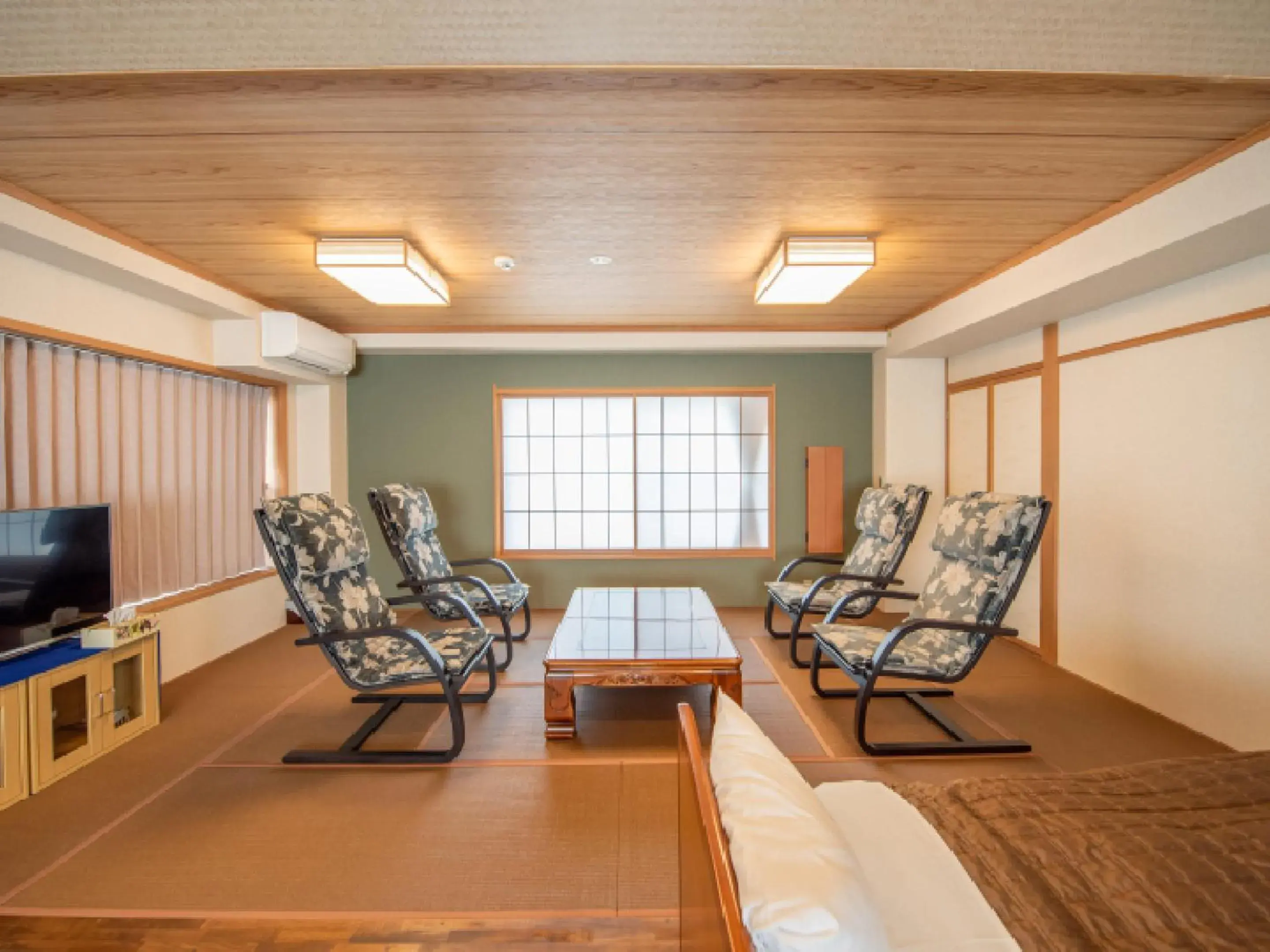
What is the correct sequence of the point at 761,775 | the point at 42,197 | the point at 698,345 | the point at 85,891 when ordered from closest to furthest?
the point at 761,775, the point at 85,891, the point at 42,197, the point at 698,345

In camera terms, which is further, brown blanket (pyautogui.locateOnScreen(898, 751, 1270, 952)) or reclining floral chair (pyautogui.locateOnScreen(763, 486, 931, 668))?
reclining floral chair (pyautogui.locateOnScreen(763, 486, 931, 668))

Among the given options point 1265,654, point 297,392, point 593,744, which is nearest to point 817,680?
point 593,744

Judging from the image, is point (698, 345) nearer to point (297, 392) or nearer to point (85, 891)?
point (297, 392)

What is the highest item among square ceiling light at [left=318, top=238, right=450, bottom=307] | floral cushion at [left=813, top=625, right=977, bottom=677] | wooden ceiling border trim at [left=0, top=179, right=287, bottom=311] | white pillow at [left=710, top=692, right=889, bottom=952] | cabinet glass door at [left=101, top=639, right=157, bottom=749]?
wooden ceiling border trim at [left=0, top=179, right=287, bottom=311]

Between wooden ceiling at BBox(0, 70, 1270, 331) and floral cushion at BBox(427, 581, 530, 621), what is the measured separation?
199 cm

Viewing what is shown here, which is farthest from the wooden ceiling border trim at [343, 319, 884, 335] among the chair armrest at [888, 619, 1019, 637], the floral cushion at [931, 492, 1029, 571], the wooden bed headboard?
the wooden bed headboard

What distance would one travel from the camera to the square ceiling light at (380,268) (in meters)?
2.62

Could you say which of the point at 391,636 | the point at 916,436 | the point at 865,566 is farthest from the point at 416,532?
the point at 916,436

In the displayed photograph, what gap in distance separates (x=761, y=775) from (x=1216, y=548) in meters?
2.76

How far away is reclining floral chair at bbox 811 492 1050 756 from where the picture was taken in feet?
7.96

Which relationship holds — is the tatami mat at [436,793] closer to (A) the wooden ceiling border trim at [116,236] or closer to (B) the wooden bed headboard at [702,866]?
(B) the wooden bed headboard at [702,866]

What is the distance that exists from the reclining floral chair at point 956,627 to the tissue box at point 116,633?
3170 millimetres

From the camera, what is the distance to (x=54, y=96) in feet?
5.25

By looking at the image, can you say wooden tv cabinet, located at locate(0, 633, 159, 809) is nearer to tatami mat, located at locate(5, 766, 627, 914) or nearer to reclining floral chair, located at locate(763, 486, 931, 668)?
tatami mat, located at locate(5, 766, 627, 914)
